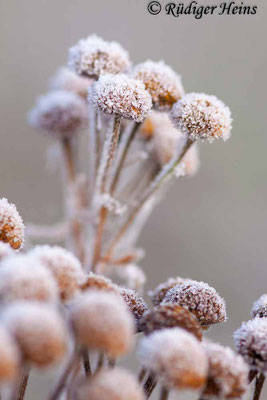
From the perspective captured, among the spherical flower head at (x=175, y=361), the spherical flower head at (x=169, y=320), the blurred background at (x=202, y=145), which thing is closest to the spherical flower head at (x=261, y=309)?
the spherical flower head at (x=169, y=320)

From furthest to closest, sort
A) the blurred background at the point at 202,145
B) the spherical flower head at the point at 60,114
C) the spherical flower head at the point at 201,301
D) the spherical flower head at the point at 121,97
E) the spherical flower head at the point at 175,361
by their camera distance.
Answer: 1. the blurred background at the point at 202,145
2. the spherical flower head at the point at 60,114
3. the spherical flower head at the point at 121,97
4. the spherical flower head at the point at 201,301
5. the spherical flower head at the point at 175,361

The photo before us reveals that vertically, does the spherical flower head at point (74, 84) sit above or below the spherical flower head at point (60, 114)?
above

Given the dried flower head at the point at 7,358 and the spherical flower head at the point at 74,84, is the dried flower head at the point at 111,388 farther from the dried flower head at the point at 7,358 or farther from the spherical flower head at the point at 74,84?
the spherical flower head at the point at 74,84

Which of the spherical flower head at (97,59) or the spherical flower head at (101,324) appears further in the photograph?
the spherical flower head at (97,59)

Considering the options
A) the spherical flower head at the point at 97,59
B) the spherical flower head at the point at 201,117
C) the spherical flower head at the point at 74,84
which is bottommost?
the spherical flower head at the point at 201,117

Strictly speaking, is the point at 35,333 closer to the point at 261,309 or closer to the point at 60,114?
the point at 261,309
